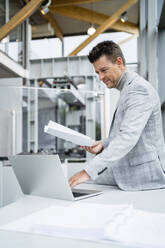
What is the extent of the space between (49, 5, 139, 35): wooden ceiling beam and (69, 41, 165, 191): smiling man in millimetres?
7426

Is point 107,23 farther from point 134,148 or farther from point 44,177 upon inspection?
point 44,177

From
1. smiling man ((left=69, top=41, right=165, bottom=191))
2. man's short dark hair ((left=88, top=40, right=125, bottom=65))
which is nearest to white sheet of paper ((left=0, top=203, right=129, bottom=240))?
smiling man ((left=69, top=41, right=165, bottom=191))

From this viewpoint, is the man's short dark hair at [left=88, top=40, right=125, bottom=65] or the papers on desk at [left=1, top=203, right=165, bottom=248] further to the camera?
the man's short dark hair at [left=88, top=40, right=125, bottom=65]

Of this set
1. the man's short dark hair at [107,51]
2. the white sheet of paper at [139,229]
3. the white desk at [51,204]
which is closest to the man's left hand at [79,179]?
the white desk at [51,204]

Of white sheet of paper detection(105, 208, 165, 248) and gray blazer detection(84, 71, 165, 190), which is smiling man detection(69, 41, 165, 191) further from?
white sheet of paper detection(105, 208, 165, 248)

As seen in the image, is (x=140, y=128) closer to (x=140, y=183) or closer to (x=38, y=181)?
(x=140, y=183)

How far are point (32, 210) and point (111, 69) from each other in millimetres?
1001

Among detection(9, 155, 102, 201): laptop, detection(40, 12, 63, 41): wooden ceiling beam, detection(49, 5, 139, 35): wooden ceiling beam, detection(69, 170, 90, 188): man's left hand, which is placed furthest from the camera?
detection(40, 12, 63, 41): wooden ceiling beam

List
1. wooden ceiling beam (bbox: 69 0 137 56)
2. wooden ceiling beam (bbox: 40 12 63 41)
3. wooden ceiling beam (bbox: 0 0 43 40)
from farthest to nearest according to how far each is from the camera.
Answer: wooden ceiling beam (bbox: 40 12 63 41) → wooden ceiling beam (bbox: 69 0 137 56) → wooden ceiling beam (bbox: 0 0 43 40)

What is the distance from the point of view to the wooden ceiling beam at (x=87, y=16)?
8.27 metres

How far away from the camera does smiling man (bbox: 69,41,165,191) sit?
1.30 m

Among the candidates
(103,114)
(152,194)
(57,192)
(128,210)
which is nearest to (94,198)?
(57,192)

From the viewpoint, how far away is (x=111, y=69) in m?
1.65

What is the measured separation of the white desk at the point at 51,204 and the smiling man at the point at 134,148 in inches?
3.9
